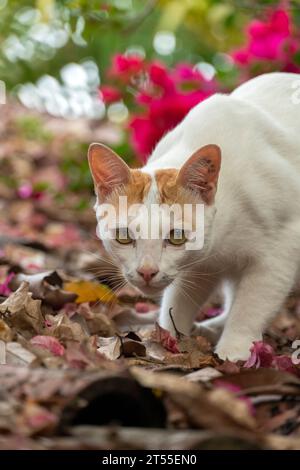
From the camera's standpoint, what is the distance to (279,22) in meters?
4.20

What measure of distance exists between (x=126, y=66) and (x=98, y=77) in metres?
2.85

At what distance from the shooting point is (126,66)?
486 cm

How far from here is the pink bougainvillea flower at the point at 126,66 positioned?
4812 millimetres

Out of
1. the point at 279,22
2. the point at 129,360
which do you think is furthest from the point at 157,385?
the point at 279,22

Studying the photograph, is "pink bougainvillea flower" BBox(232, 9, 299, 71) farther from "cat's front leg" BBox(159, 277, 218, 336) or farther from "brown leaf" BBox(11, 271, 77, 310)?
"brown leaf" BBox(11, 271, 77, 310)

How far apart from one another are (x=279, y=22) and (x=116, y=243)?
212 cm

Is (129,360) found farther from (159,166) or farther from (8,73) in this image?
(8,73)

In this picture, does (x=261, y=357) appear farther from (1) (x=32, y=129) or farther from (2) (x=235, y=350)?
(1) (x=32, y=129)

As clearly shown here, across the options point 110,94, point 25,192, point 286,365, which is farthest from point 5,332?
point 25,192

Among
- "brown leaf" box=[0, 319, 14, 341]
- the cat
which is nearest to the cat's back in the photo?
the cat

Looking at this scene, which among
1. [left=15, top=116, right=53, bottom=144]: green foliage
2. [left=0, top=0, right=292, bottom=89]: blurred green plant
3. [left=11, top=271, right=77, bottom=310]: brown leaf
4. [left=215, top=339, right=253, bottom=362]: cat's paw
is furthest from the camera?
[left=15, top=116, right=53, bottom=144]: green foliage

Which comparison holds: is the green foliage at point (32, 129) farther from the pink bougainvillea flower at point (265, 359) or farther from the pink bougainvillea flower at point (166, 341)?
the pink bougainvillea flower at point (265, 359)

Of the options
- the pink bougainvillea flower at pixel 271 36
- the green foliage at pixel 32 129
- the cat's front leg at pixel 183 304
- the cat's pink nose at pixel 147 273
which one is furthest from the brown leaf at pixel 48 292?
the green foliage at pixel 32 129

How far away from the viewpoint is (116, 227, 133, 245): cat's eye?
2543 mm
